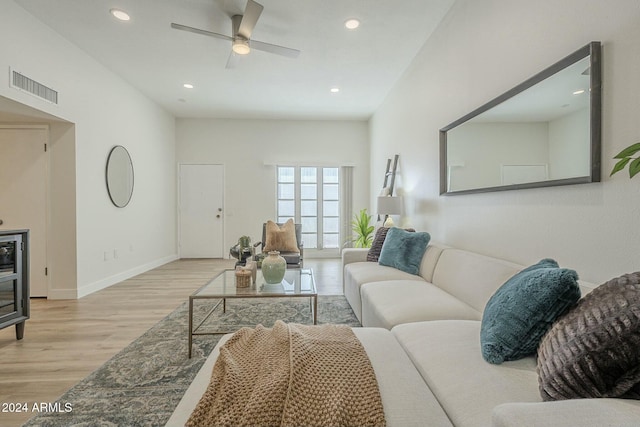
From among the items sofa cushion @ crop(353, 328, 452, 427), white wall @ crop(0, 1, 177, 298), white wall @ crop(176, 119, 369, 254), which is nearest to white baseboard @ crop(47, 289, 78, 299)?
white wall @ crop(0, 1, 177, 298)

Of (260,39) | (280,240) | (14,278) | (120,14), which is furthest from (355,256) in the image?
(120,14)

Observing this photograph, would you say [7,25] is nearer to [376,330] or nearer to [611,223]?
[376,330]

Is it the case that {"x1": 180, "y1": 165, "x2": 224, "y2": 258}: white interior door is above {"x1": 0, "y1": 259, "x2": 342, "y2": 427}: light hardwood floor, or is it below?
above

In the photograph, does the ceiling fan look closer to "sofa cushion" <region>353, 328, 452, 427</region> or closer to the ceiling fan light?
the ceiling fan light

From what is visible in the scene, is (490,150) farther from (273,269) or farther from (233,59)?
(233,59)

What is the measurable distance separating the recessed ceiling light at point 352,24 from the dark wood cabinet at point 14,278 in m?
3.47

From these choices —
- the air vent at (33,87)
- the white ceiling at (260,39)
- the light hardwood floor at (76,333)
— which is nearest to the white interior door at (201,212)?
the white ceiling at (260,39)

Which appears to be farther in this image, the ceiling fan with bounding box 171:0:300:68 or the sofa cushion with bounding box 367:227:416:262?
the sofa cushion with bounding box 367:227:416:262

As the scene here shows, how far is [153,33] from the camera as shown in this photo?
3.34m

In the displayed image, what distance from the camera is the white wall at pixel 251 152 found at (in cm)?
653

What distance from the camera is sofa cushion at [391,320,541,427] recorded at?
100cm

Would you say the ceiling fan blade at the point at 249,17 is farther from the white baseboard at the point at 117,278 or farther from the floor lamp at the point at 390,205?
the white baseboard at the point at 117,278

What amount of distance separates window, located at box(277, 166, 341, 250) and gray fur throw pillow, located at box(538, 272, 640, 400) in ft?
18.9

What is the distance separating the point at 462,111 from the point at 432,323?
1.99m
